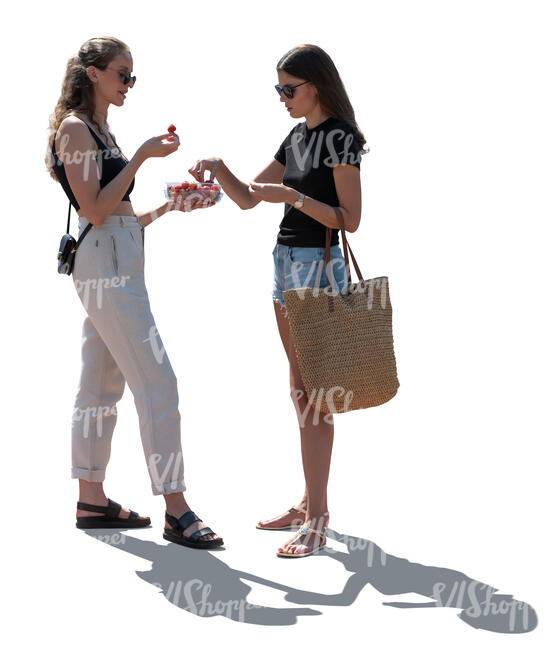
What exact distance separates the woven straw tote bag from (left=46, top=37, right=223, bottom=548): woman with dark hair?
77 centimetres

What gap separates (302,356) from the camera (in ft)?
16.1

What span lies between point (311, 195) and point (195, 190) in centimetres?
60

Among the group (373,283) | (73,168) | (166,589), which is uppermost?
(73,168)

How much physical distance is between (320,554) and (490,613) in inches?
38.6

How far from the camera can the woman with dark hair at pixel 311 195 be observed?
5.02m

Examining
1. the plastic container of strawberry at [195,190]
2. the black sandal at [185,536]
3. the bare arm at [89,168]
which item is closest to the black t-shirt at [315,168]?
the plastic container of strawberry at [195,190]

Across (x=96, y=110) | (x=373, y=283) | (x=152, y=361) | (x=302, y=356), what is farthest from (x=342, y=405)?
(x=96, y=110)

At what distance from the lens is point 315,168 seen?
5086mm

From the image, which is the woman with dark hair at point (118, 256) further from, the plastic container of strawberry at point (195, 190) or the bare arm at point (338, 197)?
the bare arm at point (338, 197)

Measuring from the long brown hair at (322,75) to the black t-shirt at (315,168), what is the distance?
5cm

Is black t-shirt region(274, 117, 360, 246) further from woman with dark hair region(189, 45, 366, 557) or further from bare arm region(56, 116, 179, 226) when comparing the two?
bare arm region(56, 116, 179, 226)

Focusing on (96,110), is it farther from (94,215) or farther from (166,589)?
(166,589)

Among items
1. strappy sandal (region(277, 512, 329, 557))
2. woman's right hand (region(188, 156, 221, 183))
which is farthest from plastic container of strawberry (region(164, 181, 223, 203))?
strappy sandal (region(277, 512, 329, 557))

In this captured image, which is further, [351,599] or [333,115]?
[333,115]
